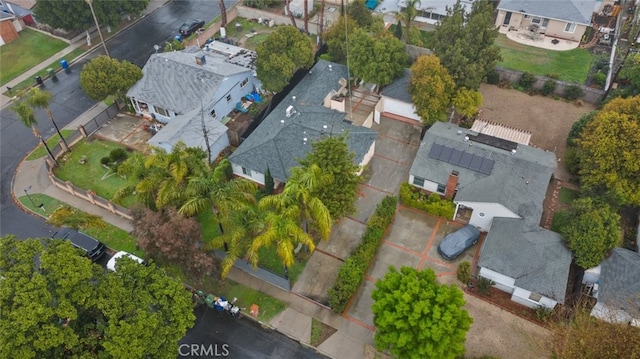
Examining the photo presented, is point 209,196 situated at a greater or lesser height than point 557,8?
greater

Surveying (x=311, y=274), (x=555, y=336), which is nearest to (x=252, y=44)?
(x=311, y=274)

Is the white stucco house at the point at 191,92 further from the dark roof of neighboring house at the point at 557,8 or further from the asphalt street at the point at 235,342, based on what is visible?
the dark roof of neighboring house at the point at 557,8

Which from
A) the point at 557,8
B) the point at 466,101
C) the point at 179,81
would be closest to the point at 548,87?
the point at 466,101

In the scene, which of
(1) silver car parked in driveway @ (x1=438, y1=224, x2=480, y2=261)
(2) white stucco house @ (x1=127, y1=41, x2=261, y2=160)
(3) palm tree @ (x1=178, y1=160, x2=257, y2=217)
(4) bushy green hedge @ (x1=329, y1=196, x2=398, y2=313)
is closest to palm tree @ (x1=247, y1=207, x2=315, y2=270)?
(3) palm tree @ (x1=178, y1=160, x2=257, y2=217)

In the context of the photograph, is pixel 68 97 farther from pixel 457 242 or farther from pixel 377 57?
pixel 457 242

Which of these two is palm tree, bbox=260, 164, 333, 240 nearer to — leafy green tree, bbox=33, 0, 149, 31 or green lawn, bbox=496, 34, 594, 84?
green lawn, bbox=496, 34, 594, 84

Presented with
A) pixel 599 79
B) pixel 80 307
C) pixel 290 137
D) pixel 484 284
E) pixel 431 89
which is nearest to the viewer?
pixel 80 307
